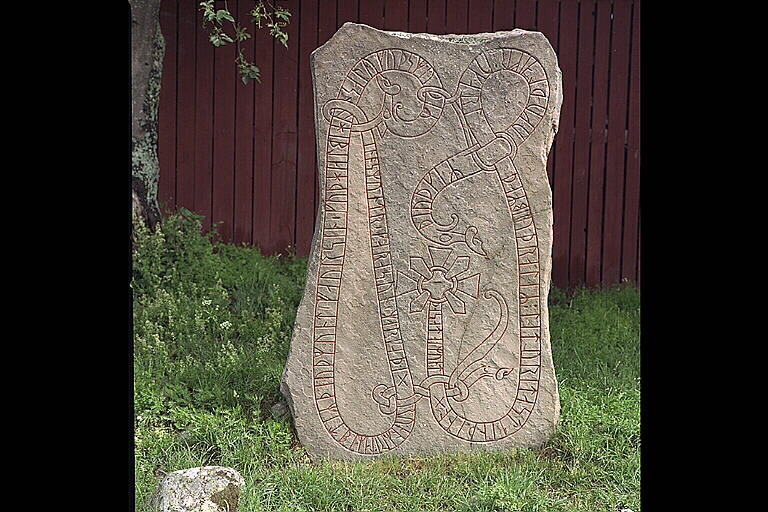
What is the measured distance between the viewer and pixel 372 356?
4.31m

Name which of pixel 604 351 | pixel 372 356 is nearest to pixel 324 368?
pixel 372 356

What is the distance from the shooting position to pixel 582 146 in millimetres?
6848

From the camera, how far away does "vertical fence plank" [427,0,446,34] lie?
6.73 meters

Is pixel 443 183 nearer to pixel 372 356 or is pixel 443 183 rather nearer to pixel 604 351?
pixel 372 356

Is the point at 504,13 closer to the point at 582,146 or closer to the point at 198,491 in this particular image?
the point at 582,146

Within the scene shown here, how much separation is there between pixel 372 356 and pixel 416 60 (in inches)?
53.4

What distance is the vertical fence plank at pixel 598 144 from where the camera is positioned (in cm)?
677

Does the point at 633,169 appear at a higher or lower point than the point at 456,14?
lower

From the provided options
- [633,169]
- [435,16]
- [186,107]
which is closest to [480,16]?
[435,16]

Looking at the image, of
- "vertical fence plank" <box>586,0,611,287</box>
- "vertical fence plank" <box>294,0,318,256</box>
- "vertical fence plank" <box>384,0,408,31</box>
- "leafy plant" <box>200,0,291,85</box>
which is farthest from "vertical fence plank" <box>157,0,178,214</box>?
"vertical fence plank" <box>586,0,611,287</box>

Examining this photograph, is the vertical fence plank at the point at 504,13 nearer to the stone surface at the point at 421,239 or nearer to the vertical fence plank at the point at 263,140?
the vertical fence plank at the point at 263,140

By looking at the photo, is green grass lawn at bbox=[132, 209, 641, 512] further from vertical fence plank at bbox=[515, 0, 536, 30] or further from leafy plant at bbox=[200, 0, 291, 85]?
vertical fence plank at bbox=[515, 0, 536, 30]

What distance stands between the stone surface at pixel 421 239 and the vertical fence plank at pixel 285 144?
2.52 metres

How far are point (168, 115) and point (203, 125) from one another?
0.27 m
